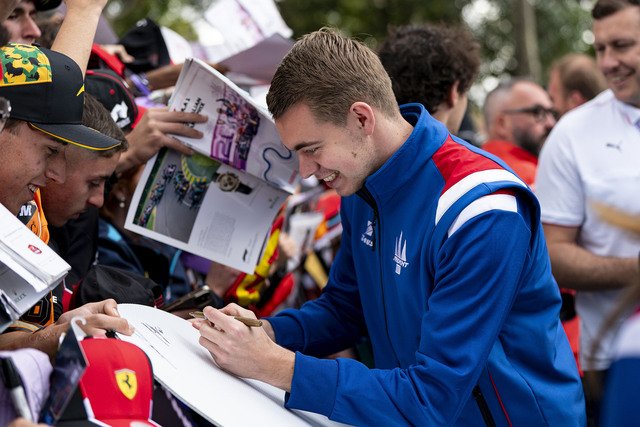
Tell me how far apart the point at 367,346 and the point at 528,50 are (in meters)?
12.1

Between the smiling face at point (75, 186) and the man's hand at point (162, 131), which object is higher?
the man's hand at point (162, 131)

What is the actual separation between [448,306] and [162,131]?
51.5 inches

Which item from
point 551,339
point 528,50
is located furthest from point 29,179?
point 528,50

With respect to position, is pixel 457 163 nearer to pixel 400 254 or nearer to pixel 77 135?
pixel 400 254

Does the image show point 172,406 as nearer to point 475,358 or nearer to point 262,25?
point 475,358

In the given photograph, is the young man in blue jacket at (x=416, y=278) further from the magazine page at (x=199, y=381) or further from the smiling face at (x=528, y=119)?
the smiling face at (x=528, y=119)

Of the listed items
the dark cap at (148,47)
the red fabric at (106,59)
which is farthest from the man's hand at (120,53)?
the red fabric at (106,59)

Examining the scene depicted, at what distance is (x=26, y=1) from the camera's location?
3.16 m

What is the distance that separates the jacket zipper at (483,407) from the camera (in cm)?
237

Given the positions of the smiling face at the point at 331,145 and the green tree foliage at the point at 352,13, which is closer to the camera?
the smiling face at the point at 331,145

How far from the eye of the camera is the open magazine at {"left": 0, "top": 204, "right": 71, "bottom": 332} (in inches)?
74.9

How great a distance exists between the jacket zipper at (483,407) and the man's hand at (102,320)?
0.93 metres

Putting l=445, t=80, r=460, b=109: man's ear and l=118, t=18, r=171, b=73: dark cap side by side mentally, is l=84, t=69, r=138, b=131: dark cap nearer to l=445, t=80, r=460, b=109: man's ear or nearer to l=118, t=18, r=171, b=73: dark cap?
l=118, t=18, r=171, b=73: dark cap

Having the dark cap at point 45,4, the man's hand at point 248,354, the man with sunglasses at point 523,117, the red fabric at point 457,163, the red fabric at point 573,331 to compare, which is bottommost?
the red fabric at point 573,331
